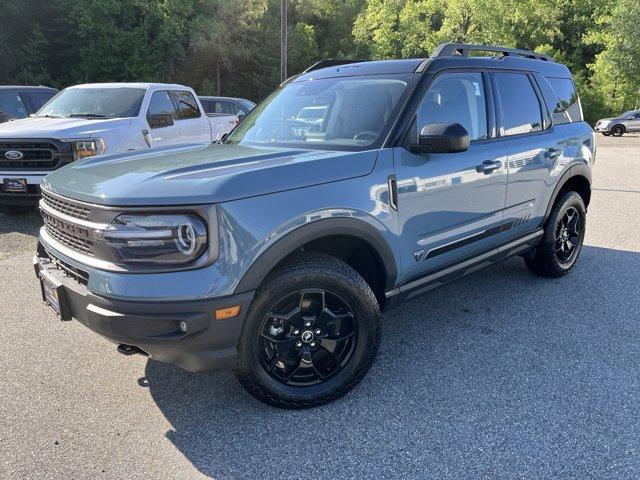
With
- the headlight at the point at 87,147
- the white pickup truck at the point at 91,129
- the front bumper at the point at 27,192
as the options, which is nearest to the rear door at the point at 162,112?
the white pickup truck at the point at 91,129

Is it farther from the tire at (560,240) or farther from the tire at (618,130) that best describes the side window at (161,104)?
the tire at (618,130)

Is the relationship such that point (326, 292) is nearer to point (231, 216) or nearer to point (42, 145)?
point (231, 216)

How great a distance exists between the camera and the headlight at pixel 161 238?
236 cm

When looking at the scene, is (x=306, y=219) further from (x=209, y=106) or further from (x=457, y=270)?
(x=209, y=106)

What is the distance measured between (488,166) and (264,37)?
3743 cm

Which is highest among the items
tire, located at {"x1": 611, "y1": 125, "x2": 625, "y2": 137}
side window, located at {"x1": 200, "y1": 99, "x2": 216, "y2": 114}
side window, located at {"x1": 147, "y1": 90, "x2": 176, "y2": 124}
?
side window, located at {"x1": 147, "y1": 90, "x2": 176, "y2": 124}

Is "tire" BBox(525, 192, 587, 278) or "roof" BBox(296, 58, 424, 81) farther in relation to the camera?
"tire" BBox(525, 192, 587, 278)

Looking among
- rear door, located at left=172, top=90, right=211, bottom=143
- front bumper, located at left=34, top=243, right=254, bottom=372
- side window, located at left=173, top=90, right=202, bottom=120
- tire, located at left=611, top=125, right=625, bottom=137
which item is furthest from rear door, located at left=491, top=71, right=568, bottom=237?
tire, located at left=611, top=125, right=625, bottom=137

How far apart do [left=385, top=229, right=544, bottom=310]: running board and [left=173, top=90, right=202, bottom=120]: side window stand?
257 inches

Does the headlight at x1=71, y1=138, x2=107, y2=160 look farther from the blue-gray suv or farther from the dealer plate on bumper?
the dealer plate on bumper

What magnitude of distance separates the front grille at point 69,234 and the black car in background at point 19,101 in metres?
7.98

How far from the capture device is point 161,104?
27.9 feet

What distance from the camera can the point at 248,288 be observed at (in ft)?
8.13

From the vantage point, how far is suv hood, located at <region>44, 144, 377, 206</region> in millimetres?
2396
